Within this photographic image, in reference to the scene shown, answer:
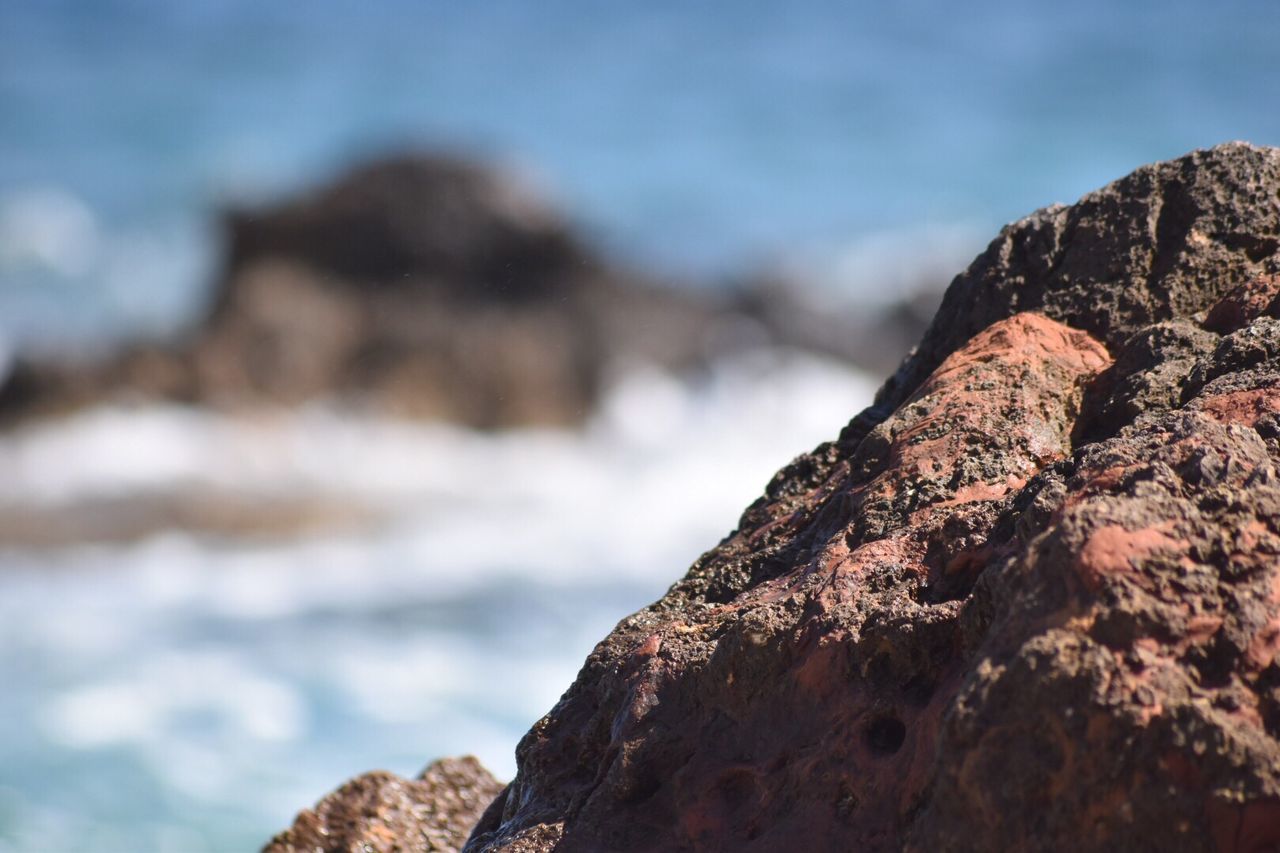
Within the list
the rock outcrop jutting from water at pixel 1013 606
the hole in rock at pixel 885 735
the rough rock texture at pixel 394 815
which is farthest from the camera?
the rough rock texture at pixel 394 815

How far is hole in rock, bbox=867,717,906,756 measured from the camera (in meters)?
1.82

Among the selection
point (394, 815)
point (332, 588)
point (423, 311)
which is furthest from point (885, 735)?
point (423, 311)

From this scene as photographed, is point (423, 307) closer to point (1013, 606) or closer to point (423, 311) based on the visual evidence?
point (423, 311)

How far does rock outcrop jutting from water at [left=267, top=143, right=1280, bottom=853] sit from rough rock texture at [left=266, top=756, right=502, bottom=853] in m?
0.03

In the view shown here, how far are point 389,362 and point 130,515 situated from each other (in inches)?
200

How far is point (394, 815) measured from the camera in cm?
312

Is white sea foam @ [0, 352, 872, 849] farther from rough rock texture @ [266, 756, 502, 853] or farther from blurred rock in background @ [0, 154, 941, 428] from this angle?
rough rock texture @ [266, 756, 502, 853]

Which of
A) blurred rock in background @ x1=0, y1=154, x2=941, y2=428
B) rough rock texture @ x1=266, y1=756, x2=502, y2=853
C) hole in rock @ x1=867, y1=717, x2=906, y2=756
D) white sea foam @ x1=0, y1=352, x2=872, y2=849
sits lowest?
hole in rock @ x1=867, y1=717, x2=906, y2=756

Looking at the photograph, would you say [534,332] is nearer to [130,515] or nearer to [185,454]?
[185,454]

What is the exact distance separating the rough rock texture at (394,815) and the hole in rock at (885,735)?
1.49 meters

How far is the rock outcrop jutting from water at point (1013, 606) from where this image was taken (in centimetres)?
151

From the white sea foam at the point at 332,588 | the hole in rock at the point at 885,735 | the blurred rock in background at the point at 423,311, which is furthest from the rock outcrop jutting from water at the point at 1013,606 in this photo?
the blurred rock in background at the point at 423,311

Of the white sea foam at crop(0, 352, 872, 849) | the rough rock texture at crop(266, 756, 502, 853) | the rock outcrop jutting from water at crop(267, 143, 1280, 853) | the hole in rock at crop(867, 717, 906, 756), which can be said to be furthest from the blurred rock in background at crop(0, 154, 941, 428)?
the hole in rock at crop(867, 717, 906, 756)

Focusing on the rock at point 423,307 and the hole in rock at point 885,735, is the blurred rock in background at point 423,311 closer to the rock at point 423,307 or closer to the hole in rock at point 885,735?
the rock at point 423,307
